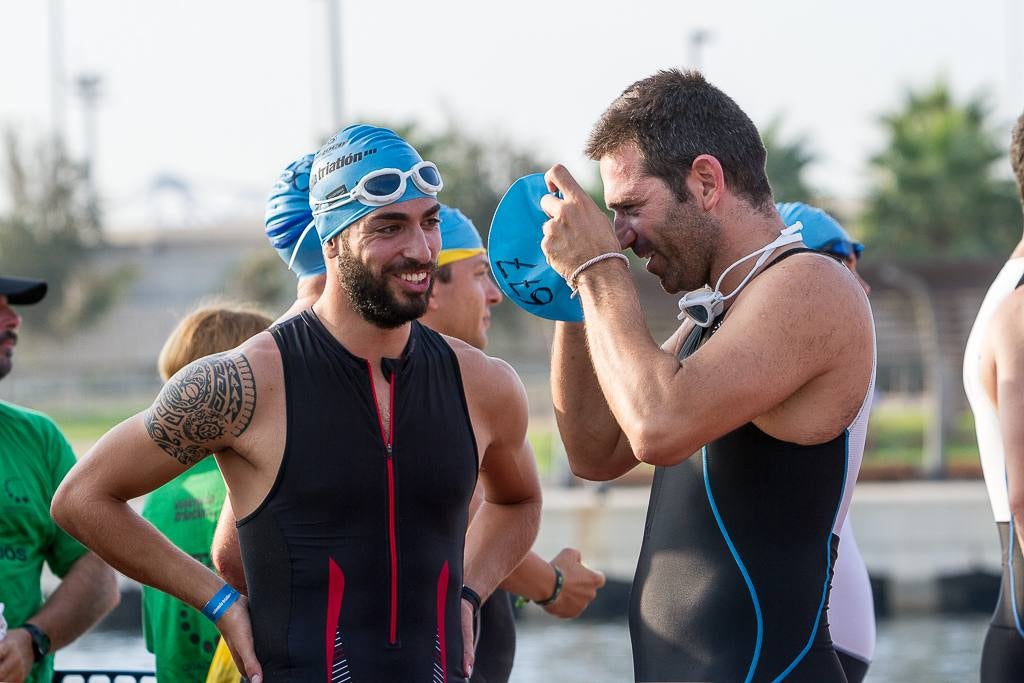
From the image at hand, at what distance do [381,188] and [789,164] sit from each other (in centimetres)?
3216

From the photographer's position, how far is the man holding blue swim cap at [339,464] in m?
2.93

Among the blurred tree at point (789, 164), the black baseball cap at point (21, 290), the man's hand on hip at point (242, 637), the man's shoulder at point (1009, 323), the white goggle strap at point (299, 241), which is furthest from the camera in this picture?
the blurred tree at point (789, 164)

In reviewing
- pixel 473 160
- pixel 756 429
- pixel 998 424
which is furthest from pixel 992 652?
pixel 473 160

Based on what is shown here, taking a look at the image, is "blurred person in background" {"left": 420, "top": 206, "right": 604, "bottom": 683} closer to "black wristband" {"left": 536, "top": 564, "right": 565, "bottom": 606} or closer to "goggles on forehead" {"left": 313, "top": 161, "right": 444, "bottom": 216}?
"black wristband" {"left": 536, "top": 564, "right": 565, "bottom": 606}

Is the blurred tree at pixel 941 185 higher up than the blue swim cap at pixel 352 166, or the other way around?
the blue swim cap at pixel 352 166

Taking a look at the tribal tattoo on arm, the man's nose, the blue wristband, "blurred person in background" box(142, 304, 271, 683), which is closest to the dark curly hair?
the man's nose

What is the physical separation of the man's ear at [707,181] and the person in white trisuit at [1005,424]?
94 cm

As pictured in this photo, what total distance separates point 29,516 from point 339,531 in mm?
1670

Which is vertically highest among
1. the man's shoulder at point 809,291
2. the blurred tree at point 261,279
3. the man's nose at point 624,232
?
the man's nose at point 624,232

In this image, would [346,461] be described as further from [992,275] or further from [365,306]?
[992,275]

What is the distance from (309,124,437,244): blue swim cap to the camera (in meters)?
3.19

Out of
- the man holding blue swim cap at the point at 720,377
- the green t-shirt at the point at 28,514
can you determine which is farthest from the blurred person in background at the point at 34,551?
the man holding blue swim cap at the point at 720,377

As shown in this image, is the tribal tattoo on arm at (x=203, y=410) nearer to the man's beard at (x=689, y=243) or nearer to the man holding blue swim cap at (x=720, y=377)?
the man holding blue swim cap at (x=720, y=377)

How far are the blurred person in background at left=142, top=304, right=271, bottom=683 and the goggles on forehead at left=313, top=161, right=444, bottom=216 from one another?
1274 millimetres
